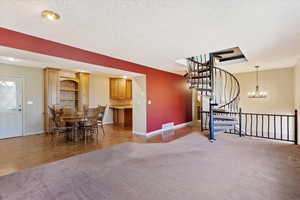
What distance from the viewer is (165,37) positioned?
2699 mm

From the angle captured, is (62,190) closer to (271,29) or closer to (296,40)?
(271,29)

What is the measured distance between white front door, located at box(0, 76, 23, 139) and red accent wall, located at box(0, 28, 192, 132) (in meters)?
3.39

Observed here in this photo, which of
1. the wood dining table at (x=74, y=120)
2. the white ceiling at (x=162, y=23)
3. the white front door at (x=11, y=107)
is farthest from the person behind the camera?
the white front door at (x=11, y=107)

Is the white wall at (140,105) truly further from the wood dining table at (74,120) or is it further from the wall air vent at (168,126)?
the wood dining table at (74,120)

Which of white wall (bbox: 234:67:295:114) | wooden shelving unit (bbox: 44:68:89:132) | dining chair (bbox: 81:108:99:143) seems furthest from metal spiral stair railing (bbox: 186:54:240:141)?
wooden shelving unit (bbox: 44:68:89:132)

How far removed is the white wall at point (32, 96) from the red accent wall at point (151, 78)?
3.35 m

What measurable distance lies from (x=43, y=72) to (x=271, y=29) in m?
6.68

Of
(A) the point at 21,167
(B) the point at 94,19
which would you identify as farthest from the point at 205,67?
(A) the point at 21,167

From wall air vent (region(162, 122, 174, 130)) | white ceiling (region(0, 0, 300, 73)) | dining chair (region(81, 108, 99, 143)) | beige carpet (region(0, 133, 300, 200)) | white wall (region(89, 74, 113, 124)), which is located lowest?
beige carpet (region(0, 133, 300, 200))

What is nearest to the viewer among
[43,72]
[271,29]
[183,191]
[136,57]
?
[183,191]

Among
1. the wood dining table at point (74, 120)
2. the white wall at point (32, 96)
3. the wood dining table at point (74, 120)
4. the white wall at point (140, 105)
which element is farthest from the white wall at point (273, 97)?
the white wall at point (32, 96)

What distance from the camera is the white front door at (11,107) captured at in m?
4.72

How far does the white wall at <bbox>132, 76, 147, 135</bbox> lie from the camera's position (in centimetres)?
515

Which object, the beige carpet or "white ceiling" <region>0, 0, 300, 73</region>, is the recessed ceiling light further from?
the beige carpet
